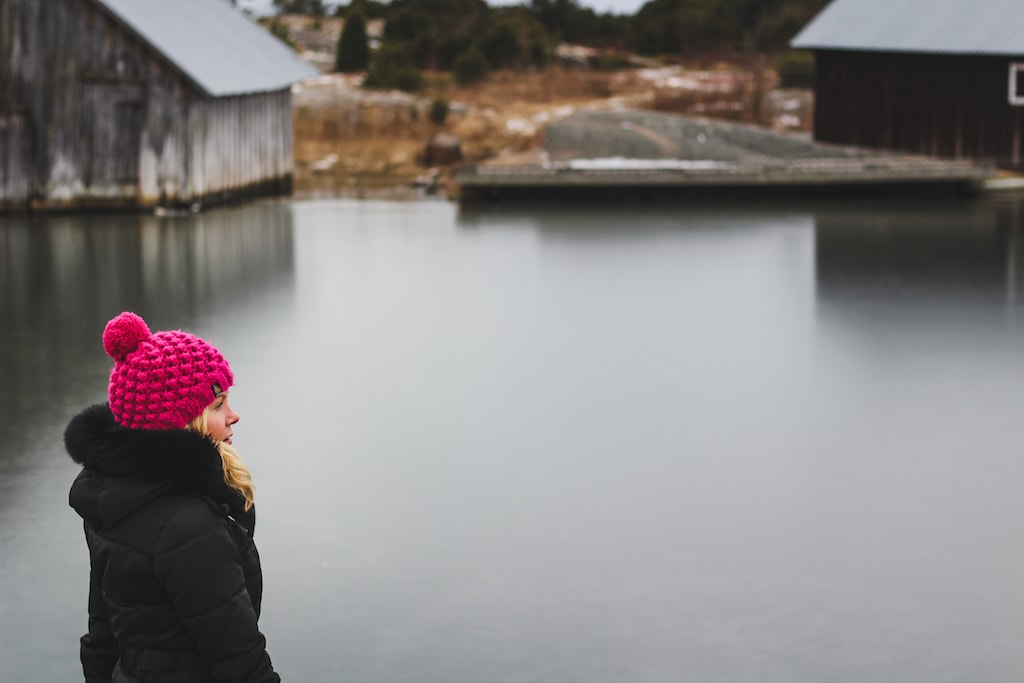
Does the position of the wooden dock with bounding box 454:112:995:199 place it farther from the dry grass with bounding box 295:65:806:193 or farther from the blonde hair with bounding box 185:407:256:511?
the blonde hair with bounding box 185:407:256:511

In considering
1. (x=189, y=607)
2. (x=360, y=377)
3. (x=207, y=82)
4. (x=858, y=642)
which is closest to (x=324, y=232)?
(x=207, y=82)

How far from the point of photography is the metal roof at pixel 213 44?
25.1m

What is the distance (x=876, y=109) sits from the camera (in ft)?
109

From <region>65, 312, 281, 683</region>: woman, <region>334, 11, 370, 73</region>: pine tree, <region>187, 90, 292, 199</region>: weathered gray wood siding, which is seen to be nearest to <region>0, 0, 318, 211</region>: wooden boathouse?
<region>187, 90, 292, 199</region>: weathered gray wood siding

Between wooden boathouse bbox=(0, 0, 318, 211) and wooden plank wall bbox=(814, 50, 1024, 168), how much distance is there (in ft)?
44.8

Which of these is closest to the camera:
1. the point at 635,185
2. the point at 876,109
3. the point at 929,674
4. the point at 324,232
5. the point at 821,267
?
the point at 929,674

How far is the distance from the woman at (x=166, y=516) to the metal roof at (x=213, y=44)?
21.1 m

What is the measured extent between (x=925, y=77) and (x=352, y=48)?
21667 millimetres

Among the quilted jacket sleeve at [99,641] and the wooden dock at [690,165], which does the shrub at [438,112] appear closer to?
the wooden dock at [690,165]

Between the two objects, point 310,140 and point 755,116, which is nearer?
point 310,140

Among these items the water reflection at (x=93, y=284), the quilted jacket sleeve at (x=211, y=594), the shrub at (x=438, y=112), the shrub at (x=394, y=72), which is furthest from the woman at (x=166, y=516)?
the shrub at (x=394, y=72)

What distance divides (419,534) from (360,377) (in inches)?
175

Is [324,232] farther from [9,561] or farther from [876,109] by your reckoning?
[9,561]

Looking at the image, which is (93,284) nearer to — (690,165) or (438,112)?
(690,165)
